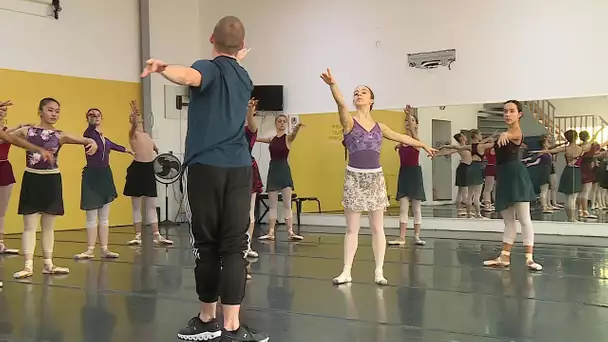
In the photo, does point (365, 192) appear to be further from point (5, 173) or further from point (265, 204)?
point (265, 204)

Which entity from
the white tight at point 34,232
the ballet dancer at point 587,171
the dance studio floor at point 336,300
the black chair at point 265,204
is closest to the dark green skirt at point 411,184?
the dance studio floor at point 336,300

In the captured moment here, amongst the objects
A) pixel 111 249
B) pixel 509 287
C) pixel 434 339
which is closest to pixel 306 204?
pixel 111 249

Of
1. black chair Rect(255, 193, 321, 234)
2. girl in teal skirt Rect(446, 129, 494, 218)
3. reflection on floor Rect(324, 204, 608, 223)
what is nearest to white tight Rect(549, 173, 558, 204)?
reflection on floor Rect(324, 204, 608, 223)

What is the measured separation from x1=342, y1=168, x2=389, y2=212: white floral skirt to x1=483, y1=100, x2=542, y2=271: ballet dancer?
151cm

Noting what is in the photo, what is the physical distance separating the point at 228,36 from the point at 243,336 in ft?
5.16

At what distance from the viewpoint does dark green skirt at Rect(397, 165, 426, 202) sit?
8.09 m

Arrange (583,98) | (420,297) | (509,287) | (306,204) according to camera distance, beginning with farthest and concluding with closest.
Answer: (306,204) → (583,98) → (509,287) → (420,297)

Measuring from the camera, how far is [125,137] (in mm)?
12312

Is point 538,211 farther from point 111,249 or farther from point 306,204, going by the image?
point 111,249

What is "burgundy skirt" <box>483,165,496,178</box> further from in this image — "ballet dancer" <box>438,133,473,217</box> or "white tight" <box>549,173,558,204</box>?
"white tight" <box>549,173,558,204</box>

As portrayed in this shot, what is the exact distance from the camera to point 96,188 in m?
6.84

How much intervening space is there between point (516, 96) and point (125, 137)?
7.52 metres

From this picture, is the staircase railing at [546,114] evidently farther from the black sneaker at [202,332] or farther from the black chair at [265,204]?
the black sneaker at [202,332]

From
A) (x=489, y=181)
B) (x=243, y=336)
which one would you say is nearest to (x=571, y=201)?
(x=489, y=181)
